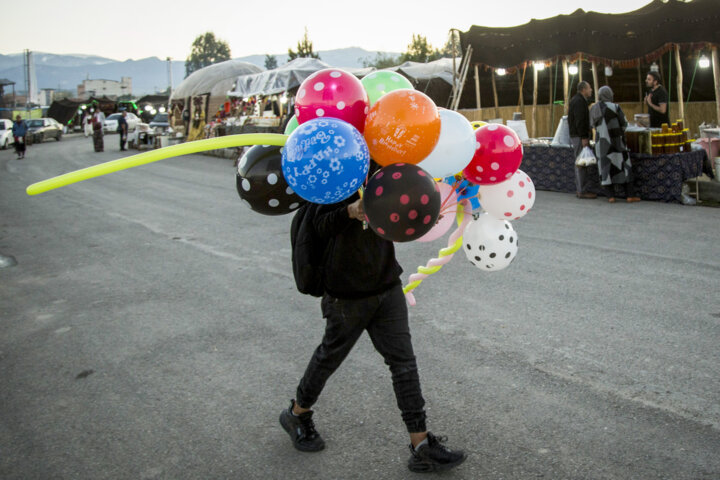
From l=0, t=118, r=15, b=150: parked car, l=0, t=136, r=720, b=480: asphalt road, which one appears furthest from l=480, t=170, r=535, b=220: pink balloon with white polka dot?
l=0, t=118, r=15, b=150: parked car

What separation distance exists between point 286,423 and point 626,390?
2.02 meters

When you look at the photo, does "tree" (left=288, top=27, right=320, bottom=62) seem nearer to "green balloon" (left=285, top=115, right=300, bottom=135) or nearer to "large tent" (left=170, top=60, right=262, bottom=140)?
"large tent" (left=170, top=60, right=262, bottom=140)

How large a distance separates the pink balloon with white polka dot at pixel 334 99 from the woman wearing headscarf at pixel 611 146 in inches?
308

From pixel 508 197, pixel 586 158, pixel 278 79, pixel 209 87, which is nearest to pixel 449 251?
pixel 508 197

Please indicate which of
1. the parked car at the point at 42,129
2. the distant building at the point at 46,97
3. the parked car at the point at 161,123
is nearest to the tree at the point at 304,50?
the parked car at the point at 161,123

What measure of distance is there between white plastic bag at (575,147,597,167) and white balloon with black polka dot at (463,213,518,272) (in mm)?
7558

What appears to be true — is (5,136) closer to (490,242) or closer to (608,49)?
(608,49)

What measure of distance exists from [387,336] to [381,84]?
126 cm

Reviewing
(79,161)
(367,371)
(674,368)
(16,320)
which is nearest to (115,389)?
(367,371)

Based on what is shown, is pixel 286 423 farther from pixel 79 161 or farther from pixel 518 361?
pixel 79 161

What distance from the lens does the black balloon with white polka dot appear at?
2.68m

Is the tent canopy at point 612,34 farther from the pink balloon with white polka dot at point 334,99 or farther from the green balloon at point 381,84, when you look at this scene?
the pink balloon with white polka dot at point 334,99

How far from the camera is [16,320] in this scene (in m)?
5.38

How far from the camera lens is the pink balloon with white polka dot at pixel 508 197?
3150 millimetres
